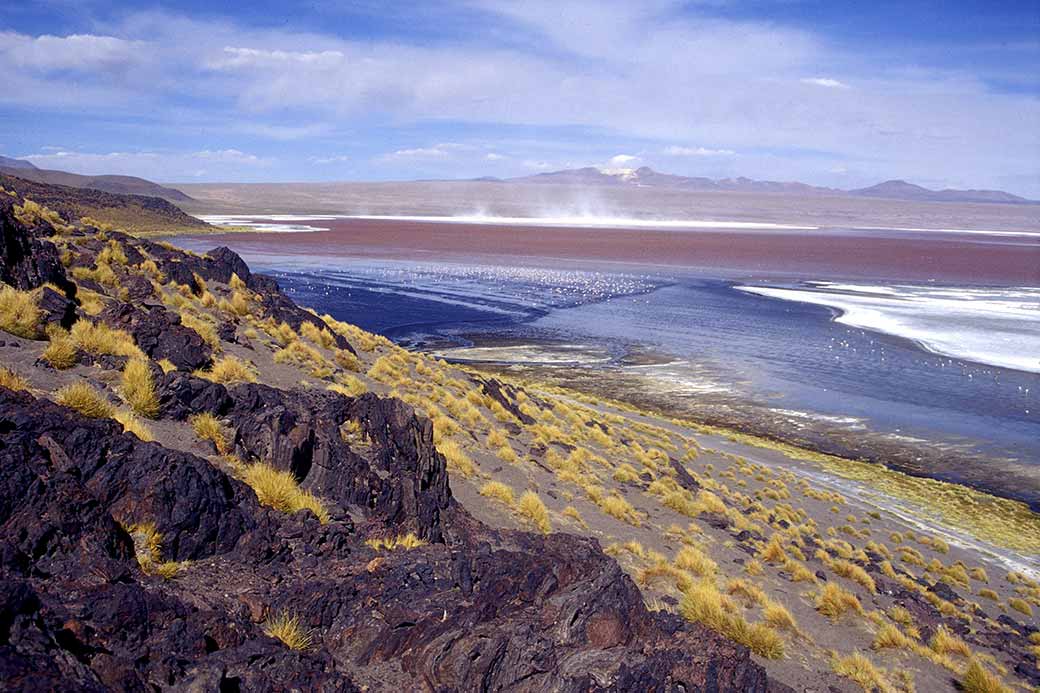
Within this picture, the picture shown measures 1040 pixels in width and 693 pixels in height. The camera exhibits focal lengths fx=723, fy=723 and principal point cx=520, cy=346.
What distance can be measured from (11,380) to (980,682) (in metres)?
11.3

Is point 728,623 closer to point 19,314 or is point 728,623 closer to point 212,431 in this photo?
point 212,431

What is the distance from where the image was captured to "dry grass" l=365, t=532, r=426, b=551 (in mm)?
6690

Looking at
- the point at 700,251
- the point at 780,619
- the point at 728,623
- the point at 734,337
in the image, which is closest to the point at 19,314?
the point at 728,623

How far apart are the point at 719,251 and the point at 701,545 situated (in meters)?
85.7

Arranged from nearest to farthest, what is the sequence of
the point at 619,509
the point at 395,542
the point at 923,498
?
the point at 395,542
the point at 619,509
the point at 923,498

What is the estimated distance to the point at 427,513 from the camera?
308 inches

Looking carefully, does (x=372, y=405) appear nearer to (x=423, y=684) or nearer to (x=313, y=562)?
(x=313, y=562)

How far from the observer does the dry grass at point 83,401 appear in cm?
691

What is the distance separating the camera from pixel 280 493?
6.84m

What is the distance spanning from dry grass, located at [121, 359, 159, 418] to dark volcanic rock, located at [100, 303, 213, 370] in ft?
5.71

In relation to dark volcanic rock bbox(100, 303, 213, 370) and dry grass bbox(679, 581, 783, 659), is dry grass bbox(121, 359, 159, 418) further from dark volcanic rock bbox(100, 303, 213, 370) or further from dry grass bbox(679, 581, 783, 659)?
dry grass bbox(679, 581, 783, 659)

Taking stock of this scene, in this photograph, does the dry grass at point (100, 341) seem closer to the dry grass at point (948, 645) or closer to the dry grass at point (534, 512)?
the dry grass at point (534, 512)

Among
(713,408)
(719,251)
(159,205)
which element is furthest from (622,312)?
(159,205)

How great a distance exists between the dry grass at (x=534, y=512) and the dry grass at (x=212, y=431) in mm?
4286
